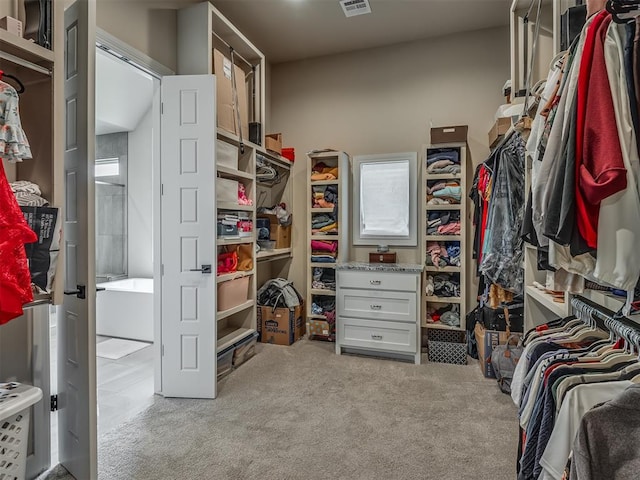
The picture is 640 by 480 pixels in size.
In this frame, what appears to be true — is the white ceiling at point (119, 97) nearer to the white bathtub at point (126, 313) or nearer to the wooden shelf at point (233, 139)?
the wooden shelf at point (233, 139)

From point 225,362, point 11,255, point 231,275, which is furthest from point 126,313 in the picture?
point 11,255

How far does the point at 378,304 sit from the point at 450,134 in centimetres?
176

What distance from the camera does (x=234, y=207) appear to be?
3.12 meters

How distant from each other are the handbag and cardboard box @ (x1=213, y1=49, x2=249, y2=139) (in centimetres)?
286

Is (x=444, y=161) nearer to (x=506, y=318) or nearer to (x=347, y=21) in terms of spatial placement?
(x=506, y=318)

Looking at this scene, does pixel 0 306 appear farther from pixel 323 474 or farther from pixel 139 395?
pixel 139 395

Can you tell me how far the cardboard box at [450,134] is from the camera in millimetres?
3436

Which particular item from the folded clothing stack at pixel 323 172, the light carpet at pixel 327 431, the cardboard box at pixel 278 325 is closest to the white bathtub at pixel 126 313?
the cardboard box at pixel 278 325

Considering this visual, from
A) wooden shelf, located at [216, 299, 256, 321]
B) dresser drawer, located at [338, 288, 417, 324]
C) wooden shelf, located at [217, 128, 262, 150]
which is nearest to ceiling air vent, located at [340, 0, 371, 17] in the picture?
wooden shelf, located at [217, 128, 262, 150]

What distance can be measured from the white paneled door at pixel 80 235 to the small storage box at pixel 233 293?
48.1 inches

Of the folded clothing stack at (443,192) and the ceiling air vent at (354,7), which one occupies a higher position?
the ceiling air vent at (354,7)

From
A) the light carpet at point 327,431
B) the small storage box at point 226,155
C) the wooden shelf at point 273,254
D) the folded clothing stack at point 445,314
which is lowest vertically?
the light carpet at point 327,431

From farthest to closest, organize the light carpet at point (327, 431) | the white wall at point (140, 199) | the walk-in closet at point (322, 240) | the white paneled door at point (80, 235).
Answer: the white wall at point (140, 199), the light carpet at point (327, 431), the white paneled door at point (80, 235), the walk-in closet at point (322, 240)

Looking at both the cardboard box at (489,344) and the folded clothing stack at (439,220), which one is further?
the folded clothing stack at (439,220)
